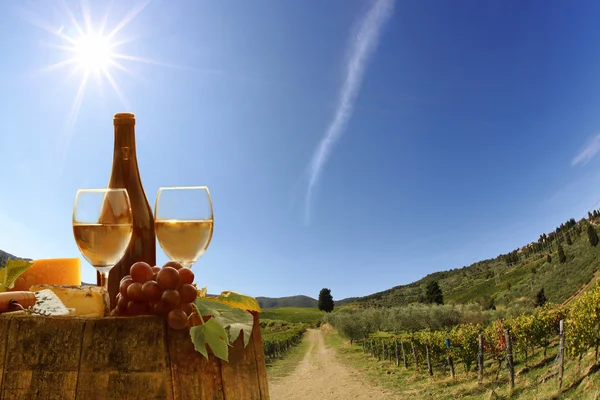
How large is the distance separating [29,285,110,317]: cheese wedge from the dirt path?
23.4 m

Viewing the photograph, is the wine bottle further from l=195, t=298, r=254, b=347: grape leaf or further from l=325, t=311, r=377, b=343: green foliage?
l=325, t=311, r=377, b=343: green foliage

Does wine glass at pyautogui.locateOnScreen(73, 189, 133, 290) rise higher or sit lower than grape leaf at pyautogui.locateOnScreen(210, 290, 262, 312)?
higher

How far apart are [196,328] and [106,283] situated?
888 mm

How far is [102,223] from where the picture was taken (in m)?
1.85

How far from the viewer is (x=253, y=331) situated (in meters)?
1.54

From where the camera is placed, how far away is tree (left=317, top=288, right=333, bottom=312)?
12025 centimetres

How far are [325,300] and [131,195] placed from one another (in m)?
121

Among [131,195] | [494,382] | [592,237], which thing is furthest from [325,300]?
[131,195]

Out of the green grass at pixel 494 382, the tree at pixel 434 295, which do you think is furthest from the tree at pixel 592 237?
the green grass at pixel 494 382

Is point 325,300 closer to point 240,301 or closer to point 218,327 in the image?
point 240,301

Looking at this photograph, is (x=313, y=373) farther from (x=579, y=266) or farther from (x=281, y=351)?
(x=579, y=266)

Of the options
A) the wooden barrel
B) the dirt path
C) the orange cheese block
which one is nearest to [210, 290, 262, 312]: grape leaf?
the wooden barrel

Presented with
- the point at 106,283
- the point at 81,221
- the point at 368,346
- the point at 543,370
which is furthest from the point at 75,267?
the point at 368,346

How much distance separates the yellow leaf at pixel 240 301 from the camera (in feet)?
5.41
